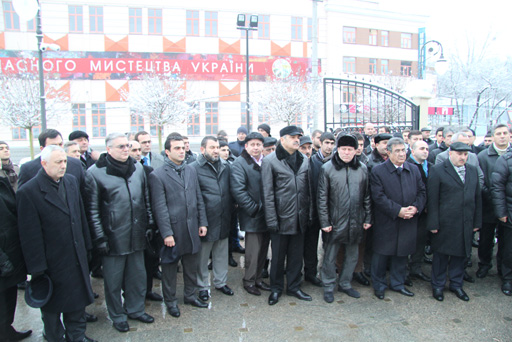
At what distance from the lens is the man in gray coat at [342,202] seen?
14.9 ft

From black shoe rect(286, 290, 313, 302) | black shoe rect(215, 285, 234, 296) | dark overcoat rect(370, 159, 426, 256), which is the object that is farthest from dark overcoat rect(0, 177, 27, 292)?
dark overcoat rect(370, 159, 426, 256)

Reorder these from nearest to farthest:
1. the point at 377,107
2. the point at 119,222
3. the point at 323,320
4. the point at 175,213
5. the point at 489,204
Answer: the point at 119,222 < the point at 323,320 < the point at 175,213 < the point at 489,204 < the point at 377,107

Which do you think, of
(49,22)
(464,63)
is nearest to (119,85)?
(49,22)

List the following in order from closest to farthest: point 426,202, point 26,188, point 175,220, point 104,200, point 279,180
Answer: point 26,188 → point 104,200 → point 175,220 → point 279,180 → point 426,202

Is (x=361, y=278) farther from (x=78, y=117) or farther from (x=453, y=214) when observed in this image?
(x=78, y=117)

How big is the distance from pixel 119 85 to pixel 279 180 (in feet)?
86.8

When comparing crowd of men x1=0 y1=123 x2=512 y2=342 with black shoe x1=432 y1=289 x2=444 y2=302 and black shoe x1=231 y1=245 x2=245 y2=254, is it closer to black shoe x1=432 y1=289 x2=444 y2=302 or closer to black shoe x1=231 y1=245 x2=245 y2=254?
black shoe x1=432 y1=289 x2=444 y2=302

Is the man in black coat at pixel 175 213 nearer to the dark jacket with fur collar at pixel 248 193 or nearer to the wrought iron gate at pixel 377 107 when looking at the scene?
the dark jacket with fur collar at pixel 248 193

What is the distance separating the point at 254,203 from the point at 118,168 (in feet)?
5.73

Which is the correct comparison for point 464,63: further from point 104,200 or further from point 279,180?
point 104,200

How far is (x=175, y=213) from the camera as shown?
422 centimetres

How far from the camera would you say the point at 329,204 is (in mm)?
4641

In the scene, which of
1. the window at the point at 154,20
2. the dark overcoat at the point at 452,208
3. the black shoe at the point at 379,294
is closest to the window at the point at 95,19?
the window at the point at 154,20

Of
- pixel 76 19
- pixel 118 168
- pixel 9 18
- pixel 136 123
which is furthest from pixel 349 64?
pixel 118 168
